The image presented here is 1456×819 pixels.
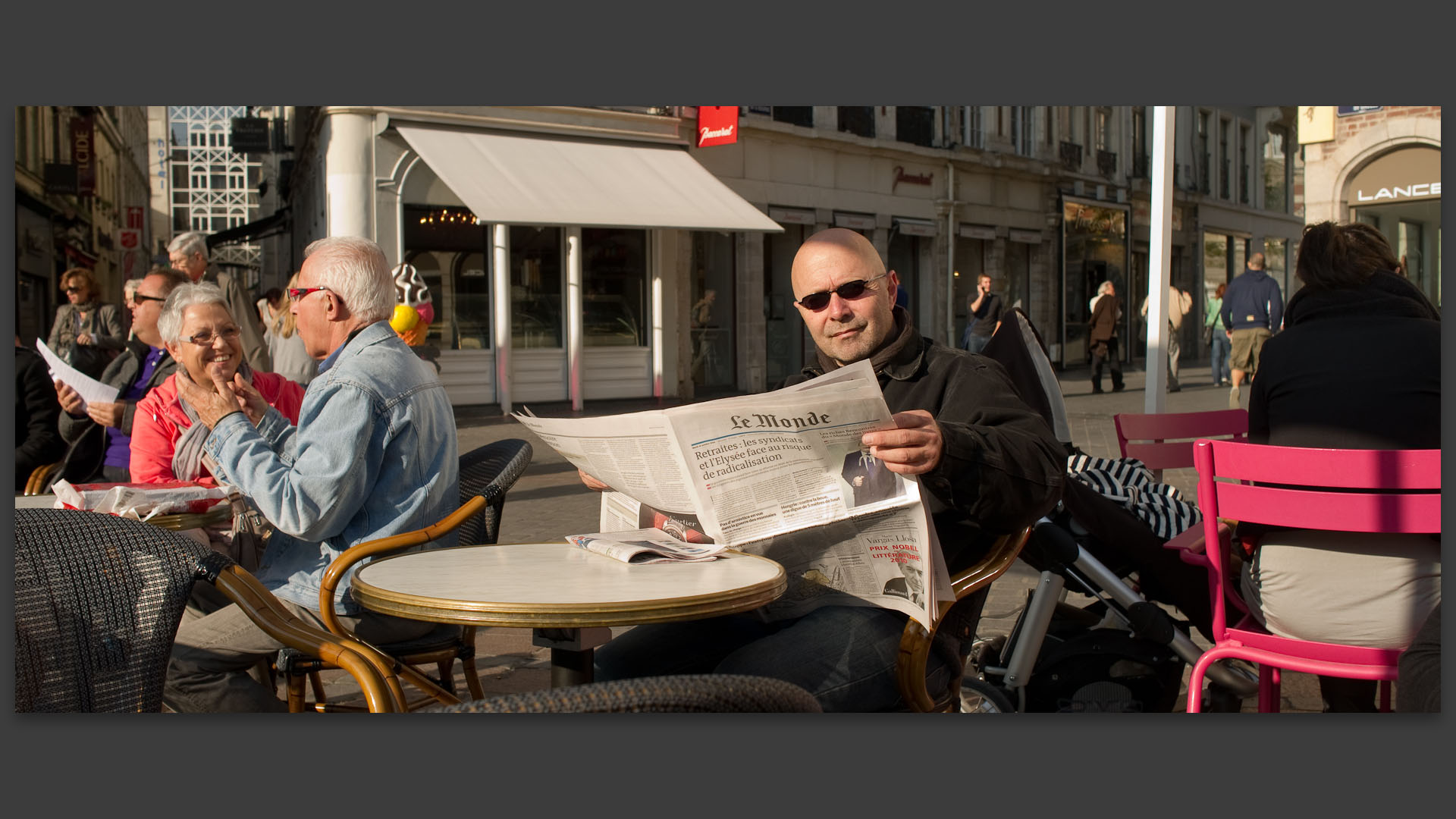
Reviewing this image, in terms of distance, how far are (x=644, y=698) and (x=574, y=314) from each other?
15.0 meters

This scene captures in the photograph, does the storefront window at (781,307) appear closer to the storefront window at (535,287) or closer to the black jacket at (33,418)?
the storefront window at (535,287)

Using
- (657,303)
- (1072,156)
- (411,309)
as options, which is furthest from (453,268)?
(1072,156)

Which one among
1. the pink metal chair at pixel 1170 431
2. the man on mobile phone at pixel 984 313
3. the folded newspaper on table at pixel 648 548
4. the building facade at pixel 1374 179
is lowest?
the folded newspaper on table at pixel 648 548

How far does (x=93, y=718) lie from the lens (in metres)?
2.43

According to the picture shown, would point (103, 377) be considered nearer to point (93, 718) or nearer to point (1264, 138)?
point (93, 718)

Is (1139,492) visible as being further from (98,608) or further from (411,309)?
(411,309)

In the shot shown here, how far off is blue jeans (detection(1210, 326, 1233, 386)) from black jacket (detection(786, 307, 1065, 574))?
17.7m

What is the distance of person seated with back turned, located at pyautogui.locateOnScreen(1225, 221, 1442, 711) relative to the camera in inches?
Answer: 110

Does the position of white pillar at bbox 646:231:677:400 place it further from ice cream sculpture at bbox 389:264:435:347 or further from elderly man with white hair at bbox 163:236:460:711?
elderly man with white hair at bbox 163:236:460:711

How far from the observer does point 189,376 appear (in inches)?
140

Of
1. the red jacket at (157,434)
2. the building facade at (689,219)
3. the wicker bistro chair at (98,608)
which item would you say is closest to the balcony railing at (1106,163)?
the building facade at (689,219)

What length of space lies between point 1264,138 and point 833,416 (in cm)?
3418

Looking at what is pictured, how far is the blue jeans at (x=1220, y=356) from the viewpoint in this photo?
755 inches

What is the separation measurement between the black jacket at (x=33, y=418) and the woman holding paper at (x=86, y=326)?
7.08 ft
